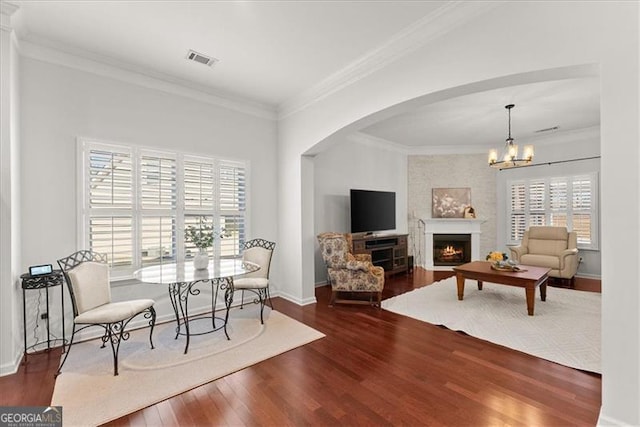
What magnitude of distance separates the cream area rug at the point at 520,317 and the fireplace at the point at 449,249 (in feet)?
6.41

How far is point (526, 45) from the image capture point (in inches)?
83.2

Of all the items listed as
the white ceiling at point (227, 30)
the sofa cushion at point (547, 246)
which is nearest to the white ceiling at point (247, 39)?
the white ceiling at point (227, 30)

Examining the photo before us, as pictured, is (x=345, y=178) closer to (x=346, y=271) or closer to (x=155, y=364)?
(x=346, y=271)

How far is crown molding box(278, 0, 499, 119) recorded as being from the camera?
240cm

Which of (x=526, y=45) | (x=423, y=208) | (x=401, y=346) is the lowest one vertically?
(x=401, y=346)

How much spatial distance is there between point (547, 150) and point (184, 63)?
748 centimetres

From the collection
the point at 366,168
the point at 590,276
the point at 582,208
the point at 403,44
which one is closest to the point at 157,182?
the point at 403,44

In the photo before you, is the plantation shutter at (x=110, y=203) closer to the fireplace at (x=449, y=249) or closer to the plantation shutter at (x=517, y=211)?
the fireplace at (x=449, y=249)

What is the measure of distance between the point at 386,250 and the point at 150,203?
4.42 m

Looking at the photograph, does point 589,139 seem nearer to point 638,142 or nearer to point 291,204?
point 638,142

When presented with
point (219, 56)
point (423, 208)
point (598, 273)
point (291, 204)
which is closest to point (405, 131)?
point (423, 208)

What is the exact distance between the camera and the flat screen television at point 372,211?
5652 millimetres

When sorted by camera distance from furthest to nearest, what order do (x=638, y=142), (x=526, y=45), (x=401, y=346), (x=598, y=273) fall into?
(x=598, y=273), (x=401, y=346), (x=526, y=45), (x=638, y=142)
